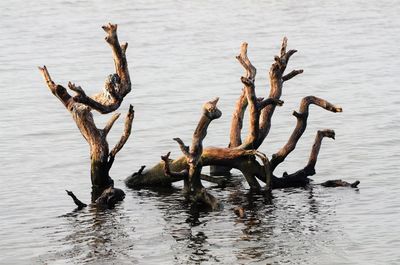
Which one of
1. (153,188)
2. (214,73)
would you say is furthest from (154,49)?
(153,188)

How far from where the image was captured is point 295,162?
37.1 m

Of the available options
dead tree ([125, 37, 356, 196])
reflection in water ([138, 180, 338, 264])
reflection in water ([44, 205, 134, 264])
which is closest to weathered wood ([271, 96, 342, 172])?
dead tree ([125, 37, 356, 196])

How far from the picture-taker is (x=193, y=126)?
43094 mm

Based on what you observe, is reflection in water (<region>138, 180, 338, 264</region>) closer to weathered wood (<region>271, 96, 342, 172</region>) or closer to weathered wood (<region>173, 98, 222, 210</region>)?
weathered wood (<region>173, 98, 222, 210</region>)

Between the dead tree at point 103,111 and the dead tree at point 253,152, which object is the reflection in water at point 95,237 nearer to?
the dead tree at point 103,111

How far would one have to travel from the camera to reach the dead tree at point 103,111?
98.2 ft

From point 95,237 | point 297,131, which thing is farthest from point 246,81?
point 95,237

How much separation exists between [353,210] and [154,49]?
3427 centimetres

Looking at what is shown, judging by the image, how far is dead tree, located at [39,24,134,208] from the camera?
1178 inches

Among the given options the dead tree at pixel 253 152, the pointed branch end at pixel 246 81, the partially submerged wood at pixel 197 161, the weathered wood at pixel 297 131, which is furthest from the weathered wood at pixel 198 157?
the weathered wood at pixel 297 131

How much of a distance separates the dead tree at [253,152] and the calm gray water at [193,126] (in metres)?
0.55

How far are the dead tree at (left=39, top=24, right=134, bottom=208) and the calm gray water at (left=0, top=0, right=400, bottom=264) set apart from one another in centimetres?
74

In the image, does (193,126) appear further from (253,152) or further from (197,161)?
(197,161)

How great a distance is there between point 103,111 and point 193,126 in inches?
523
